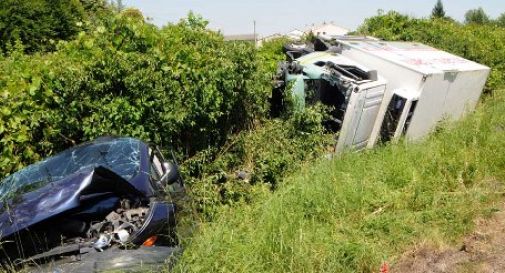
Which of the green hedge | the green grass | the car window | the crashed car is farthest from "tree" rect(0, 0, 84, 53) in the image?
the crashed car

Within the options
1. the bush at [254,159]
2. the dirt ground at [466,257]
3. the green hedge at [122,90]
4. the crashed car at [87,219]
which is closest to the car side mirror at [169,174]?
the crashed car at [87,219]

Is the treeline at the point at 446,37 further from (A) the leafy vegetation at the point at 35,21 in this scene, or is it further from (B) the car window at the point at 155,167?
(B) the car window at the point at 155,167

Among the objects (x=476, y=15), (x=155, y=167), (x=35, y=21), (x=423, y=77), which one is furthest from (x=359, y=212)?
(x=476, y=15)

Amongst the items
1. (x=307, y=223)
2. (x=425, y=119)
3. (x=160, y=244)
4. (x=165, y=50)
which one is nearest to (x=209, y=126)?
(x=165, y=50)

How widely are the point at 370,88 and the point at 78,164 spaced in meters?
5.69

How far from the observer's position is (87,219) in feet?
13.3

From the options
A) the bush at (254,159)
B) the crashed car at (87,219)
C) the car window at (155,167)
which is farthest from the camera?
the bush at (254,159)

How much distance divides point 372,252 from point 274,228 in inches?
38.4

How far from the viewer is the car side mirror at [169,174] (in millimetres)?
4854

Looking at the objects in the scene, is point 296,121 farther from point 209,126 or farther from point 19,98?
point 19,98

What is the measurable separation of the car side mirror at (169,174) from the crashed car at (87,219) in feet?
0.11

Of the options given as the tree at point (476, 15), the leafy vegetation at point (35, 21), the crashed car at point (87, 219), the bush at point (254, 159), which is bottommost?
the tree at point (476, 15)

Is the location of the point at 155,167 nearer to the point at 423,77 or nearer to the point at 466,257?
the point at 466,257

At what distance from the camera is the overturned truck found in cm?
887
